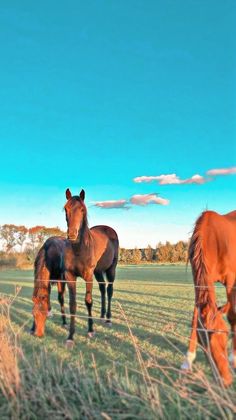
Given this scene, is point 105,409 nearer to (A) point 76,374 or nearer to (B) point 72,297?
(A) point 76,374

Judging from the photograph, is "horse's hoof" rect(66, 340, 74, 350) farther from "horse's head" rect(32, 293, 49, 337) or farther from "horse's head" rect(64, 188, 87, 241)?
"horse's head" rect(64, 188, 87, 241)

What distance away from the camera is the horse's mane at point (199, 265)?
11.3 ft

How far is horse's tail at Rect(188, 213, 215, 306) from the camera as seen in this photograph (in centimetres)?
343

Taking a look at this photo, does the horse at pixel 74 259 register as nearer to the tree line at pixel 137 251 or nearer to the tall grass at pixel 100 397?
the tall grass at pixel 100 397

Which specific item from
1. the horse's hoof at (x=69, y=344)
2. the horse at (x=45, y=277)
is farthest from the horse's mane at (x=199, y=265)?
the horse at (x=45, y=277)

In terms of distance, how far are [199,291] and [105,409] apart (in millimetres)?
1407

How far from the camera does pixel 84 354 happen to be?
505 cm

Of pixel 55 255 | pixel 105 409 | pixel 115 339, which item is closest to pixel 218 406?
pixel 105 409

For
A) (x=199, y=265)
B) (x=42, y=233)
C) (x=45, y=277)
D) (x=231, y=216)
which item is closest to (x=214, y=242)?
(x=199, y=265)

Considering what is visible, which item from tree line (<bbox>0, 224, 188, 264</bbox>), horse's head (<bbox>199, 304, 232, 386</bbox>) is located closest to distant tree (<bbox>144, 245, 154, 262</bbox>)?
tree line (<bbox>0, 224, 188, 264</bbox>)

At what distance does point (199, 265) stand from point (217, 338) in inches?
35.1

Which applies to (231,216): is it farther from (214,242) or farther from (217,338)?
(217,338)

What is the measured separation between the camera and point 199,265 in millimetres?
3852

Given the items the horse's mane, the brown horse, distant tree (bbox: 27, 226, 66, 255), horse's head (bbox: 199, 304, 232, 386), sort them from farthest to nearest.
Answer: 1. distant tree (bbox: 27, 226, 66, 255)
2. the horse's mane
3. the brown horse
4. horse's head (bbox: 199, 304, 232, 386)
